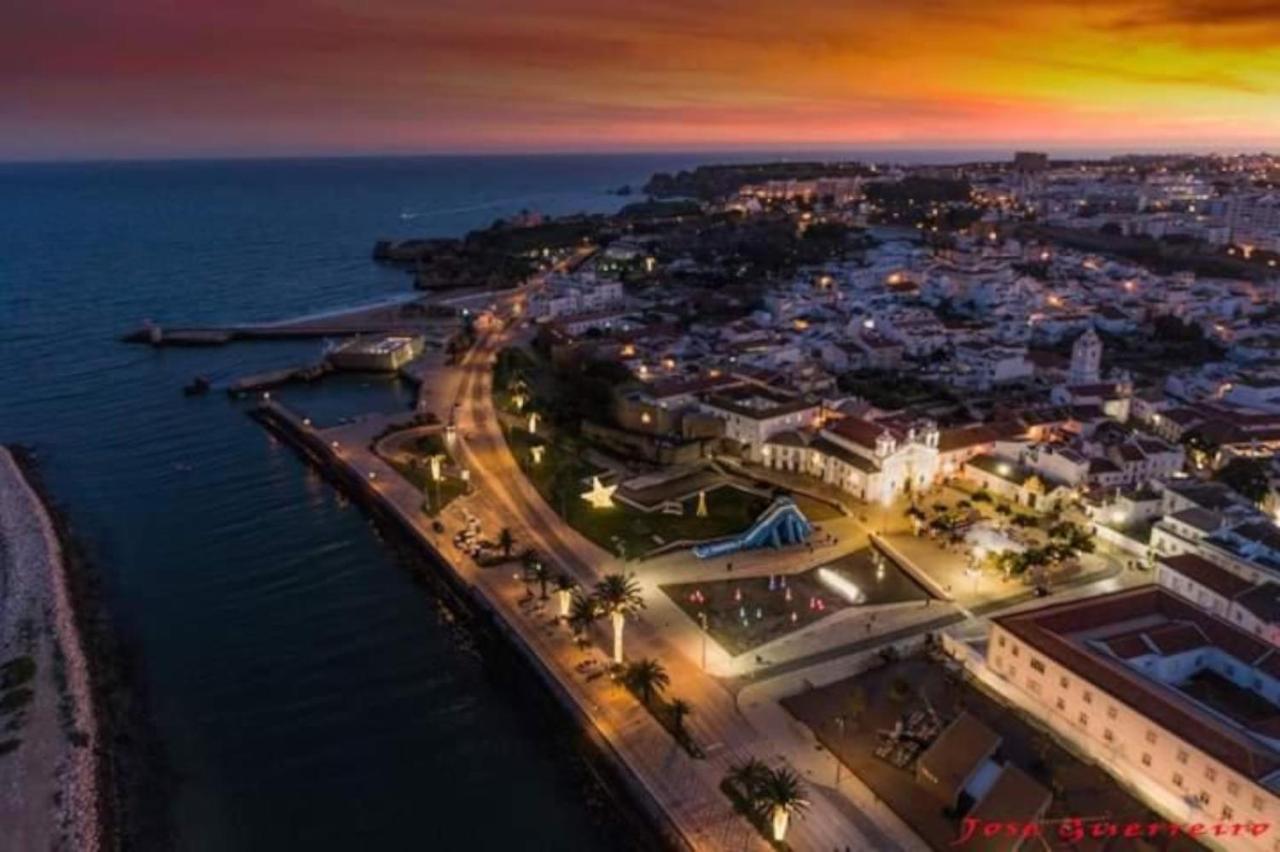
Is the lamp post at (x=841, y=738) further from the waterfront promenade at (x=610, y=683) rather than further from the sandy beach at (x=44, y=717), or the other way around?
the sandy beach at (x=44, y=717)

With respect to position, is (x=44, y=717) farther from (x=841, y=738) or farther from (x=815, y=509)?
(x=815, y=509)

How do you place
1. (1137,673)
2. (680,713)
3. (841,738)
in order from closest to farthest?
(1137,673), (841,738), (680,713)

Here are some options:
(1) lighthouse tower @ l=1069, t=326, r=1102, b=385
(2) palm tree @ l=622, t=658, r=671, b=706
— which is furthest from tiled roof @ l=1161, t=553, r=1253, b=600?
(1) lighthouse tower @ l=1069, t=326, r=1102, b=385

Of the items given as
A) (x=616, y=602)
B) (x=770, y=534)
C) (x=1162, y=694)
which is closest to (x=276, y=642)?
(x=616, y=602)

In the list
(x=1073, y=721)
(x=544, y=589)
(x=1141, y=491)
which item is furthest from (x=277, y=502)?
(x=1141, y=491)

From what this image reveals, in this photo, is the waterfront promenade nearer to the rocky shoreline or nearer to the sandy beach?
the rocky shoreline

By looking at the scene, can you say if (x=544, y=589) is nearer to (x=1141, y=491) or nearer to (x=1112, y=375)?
(x=1141, y=491)
